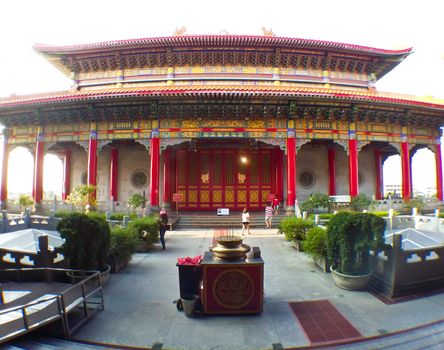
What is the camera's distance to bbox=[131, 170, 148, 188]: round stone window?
57.8 feet

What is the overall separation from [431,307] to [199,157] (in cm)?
1414

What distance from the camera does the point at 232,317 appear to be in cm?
407

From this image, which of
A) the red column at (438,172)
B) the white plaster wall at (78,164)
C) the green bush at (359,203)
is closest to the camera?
the green bush at (359,203)

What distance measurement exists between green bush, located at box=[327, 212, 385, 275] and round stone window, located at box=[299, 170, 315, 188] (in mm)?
12539

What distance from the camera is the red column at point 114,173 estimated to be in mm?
17375

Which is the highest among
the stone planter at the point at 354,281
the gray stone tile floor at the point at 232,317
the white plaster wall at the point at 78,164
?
the white plaster wall at the point at 78,164

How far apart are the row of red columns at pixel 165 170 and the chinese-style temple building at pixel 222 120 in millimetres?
64

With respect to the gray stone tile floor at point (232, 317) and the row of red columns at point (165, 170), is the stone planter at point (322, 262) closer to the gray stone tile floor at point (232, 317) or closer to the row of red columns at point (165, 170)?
the gray stone tile floor at point (232, 317)

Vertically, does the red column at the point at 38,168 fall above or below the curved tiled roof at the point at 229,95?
below

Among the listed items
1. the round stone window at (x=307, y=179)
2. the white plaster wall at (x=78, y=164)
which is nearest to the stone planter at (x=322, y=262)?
the round stone window at (x=307, y=179)

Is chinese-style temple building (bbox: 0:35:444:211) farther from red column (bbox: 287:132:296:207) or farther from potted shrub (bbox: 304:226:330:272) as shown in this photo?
potted shrub (bbox: 304:226:330:272)

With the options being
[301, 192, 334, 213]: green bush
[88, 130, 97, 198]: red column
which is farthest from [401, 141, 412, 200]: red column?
[88, 130, 97, 198]: red column

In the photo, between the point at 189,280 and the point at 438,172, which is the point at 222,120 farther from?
the point at 438,172

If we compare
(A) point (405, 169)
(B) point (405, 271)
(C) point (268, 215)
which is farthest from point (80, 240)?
(A) point (405, 169)
